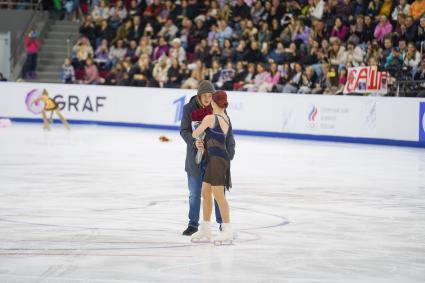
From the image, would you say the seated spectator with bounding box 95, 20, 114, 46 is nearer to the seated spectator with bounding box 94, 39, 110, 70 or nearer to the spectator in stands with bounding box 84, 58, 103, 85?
the seated spectator with bounding box 94, 39, 110, 70

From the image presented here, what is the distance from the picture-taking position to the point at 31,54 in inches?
1251

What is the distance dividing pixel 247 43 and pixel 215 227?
1725 cm

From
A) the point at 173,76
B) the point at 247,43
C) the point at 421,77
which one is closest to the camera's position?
the point at 421,77

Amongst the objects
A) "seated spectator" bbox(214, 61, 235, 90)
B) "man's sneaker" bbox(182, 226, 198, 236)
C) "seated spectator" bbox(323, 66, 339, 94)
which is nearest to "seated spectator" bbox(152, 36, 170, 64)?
"seated spectator" bbox(214, 61, 235, 90)

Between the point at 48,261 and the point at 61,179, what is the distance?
659 centimetres

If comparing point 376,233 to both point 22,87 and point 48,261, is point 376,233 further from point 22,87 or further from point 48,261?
point 22,87

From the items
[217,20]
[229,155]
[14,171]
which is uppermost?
[217,20]

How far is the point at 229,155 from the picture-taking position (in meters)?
9.35

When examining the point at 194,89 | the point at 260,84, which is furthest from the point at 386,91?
the point at 194,89

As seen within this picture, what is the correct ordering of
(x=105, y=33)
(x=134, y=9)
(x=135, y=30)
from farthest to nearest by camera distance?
(x=134, y=9) < (x=105, y=33) < (x=135, y=30)

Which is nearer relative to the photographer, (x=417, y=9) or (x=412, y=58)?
(x=412, y=58)

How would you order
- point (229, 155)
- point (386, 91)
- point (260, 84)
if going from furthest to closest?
point (260, 84) < point (386, 91) < point (229, 155)

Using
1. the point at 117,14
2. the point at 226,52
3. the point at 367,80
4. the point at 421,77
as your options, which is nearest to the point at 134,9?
the point at 117,14

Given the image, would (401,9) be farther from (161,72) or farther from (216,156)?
(216,156)
